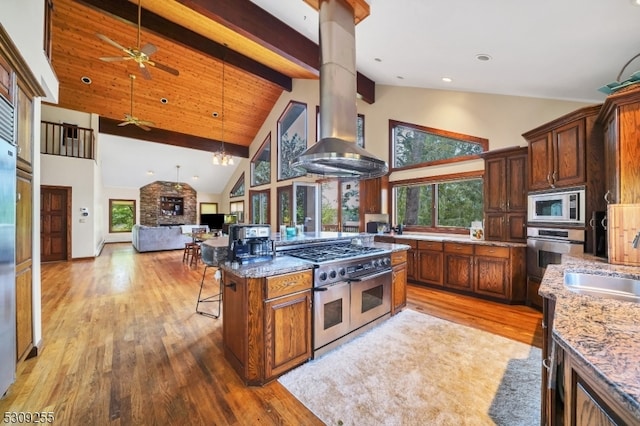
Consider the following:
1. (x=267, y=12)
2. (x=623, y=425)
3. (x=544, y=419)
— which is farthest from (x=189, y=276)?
(x=623, y=425)

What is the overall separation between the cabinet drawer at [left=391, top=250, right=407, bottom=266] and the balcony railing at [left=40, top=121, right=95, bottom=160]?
8.28 metres

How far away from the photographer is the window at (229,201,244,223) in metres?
11.1

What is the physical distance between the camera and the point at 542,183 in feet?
10.8

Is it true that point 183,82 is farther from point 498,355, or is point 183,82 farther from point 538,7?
point 498,355

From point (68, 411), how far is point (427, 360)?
104 inches

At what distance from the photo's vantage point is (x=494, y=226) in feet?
13.1

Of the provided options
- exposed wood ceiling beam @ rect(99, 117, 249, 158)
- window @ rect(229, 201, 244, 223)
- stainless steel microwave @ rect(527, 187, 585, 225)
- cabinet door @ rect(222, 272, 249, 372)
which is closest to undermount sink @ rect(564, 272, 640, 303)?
stainless steel microwave @ rect(527, 187, 585, 225)

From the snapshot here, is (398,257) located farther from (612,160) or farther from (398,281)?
(612,160)

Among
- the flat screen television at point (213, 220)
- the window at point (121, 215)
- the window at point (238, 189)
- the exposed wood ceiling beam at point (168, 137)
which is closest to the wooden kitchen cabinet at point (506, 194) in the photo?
the exposed wood ceiling beam at point (168, 137)

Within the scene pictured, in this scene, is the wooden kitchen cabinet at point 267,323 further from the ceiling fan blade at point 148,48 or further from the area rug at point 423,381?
the ceiling fan blade at point 148,48

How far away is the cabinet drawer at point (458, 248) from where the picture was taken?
3983 mm

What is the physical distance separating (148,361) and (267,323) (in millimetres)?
1230


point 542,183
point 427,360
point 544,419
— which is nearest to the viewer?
point 544,419

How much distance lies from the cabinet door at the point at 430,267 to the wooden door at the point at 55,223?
856 cm
